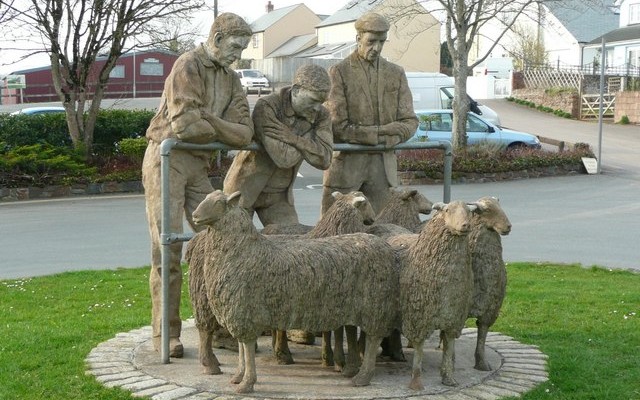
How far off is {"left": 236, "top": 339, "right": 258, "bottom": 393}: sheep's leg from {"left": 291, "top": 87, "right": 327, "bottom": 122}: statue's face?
1.85m

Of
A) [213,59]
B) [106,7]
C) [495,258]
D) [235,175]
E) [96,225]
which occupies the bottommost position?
[96,225]

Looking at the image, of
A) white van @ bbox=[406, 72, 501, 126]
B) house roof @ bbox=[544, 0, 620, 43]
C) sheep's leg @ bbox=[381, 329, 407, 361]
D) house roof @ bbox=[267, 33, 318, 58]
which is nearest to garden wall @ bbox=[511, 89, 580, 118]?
white van @ bbox=[406, 72, 501, 126]

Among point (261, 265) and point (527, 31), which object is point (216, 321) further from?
point (527, 31)

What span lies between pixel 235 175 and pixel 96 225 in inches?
398

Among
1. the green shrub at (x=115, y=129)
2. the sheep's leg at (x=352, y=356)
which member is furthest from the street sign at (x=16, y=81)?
the sheep's leg at (x=352, y=356)

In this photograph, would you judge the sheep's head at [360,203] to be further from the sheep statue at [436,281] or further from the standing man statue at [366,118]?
the standing man statue at [366,118]

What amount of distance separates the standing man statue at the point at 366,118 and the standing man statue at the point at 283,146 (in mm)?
538

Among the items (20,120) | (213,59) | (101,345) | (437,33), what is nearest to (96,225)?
(20,120)

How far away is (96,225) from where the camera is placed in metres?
16.8

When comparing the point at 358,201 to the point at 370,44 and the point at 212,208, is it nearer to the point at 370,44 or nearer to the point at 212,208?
the point at 212,208

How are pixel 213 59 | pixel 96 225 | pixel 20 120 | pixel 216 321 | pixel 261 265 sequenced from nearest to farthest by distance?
pixel 261 265
pixel 216 321
pixel 213 59
pixel 96 225
pixel 20 120

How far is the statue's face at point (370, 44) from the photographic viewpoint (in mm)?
7465

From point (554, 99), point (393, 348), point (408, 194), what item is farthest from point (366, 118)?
point (554, 99)

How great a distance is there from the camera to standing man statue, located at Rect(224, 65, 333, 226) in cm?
678
